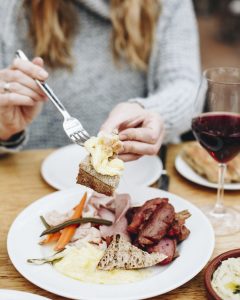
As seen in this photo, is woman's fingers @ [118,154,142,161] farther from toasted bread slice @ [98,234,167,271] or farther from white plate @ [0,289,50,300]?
white plate @ [0,289,50,300]

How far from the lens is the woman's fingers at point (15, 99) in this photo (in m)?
1.40

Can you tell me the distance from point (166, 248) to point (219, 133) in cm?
31

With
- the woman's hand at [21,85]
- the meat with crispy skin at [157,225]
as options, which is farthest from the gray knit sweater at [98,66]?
the meat with crispy skin at [157,225]

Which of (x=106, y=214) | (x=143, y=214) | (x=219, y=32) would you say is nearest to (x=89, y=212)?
(x=106, y=214)

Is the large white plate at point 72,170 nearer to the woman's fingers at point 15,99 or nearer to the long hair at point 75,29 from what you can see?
the woman's fingers at point 15,99

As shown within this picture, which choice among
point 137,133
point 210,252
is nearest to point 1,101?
point 137,133

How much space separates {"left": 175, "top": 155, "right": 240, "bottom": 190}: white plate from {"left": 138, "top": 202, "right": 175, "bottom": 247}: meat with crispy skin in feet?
1.10

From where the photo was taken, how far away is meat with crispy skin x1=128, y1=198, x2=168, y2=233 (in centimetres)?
107

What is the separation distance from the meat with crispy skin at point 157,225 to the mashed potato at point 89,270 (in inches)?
2.6

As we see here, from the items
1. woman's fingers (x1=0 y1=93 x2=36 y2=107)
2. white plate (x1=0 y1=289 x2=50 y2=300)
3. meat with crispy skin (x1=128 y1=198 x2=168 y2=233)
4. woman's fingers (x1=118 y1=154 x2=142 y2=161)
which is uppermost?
woman's fingers (x1=0 y1=93 x2=36 y2=107)

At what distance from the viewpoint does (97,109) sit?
81.1 inches

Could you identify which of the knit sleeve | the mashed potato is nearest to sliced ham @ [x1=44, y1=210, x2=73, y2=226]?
the mashed potato

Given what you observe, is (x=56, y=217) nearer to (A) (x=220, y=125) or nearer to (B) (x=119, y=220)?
(B) (x=119, y=220)

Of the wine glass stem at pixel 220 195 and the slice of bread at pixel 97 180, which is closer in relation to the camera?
the slice of bread at pixel 97 180
